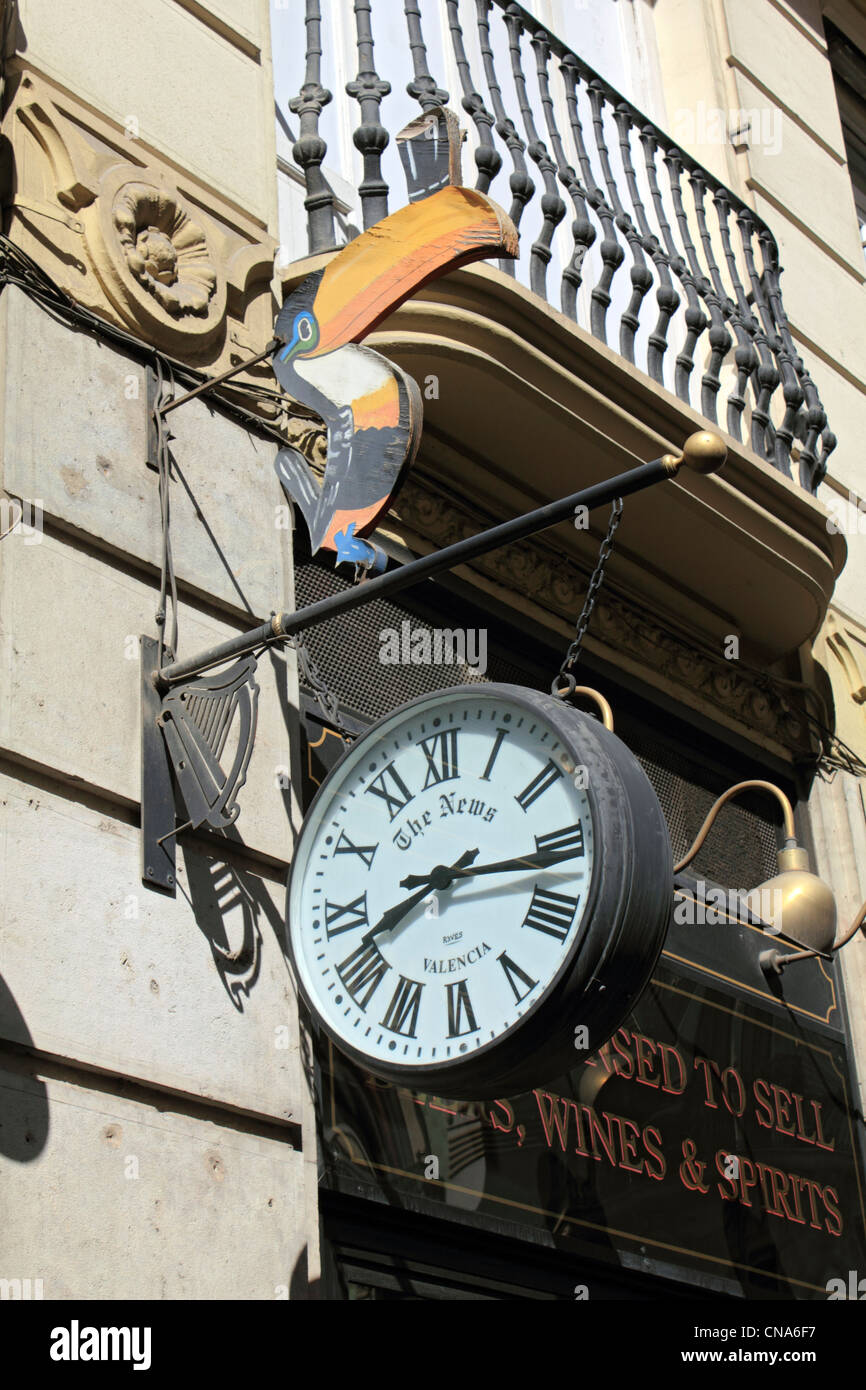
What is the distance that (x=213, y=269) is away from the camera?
6.21 metres

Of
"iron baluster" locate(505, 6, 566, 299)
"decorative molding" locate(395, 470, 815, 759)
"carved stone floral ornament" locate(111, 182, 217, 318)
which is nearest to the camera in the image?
"carved stone floral ornament" locate(111, 182, 217, 318)

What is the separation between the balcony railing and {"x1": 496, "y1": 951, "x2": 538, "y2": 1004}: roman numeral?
3285 mm

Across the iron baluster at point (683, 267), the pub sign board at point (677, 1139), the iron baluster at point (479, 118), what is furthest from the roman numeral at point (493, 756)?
the iron baluster at point (683, 267)

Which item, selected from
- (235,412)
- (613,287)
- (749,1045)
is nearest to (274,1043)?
(235,412)

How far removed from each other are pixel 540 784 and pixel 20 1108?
1468 millimetres

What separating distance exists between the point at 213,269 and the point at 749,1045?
3.52 metres

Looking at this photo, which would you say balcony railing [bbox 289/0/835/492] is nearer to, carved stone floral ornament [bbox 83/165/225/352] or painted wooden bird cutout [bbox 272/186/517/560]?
carved stone floral ornament [bbox 83/165/225/352]

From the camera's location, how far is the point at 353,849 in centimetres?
475

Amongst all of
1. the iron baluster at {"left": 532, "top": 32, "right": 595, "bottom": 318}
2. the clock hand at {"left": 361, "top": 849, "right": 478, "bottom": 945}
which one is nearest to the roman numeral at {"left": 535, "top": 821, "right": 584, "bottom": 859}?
the clock hand at {"left": 361, "top": 849, "right": 478, "bottom": 945}

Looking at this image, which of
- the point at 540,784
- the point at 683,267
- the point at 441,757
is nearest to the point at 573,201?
the point at 683,267

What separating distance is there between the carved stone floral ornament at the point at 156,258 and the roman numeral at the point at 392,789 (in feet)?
6.25

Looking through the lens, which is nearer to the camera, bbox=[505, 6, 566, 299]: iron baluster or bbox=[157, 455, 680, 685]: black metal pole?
bbox=[157, 455, 680, 685]: black metal pole

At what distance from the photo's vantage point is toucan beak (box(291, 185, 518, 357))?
5.39 metres
